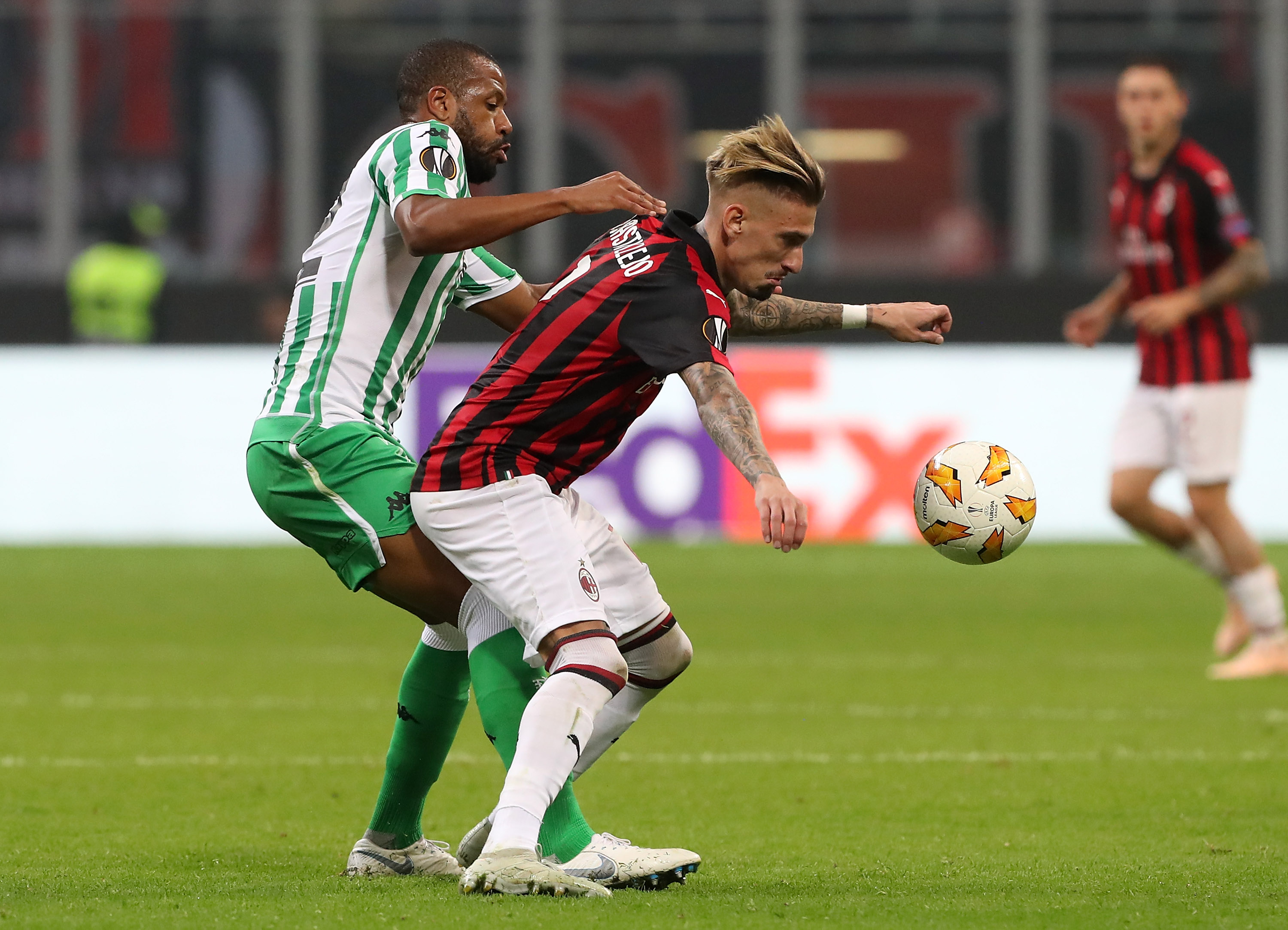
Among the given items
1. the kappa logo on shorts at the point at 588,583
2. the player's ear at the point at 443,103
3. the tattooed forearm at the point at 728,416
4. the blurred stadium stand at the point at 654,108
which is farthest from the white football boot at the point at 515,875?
the blurred stadium stand at the point at 654,108

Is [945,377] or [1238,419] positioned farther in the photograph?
[945,377]

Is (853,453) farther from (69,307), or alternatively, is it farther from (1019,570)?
(69,307)

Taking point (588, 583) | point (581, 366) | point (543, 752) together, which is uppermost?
point (581, 366)

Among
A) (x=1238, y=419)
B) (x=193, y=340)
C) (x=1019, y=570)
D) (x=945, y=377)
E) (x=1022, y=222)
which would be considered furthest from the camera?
(x=1022, y=222)

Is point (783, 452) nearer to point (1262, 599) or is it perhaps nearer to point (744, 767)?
point (1262, 599)

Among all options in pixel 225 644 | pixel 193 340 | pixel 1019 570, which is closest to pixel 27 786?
pixel 225 644

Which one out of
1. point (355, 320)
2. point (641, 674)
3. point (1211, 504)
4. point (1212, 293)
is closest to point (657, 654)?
point (641, 674)

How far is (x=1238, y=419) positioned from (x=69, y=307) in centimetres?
1115

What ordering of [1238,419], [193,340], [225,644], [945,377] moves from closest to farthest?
[1238,419] → [225,644] → [945,377] → [193,340]

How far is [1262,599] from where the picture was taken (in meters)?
8.85

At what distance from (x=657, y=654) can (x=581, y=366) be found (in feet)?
2.52

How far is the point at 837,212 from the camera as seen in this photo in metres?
21.2

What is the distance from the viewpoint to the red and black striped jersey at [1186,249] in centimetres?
908

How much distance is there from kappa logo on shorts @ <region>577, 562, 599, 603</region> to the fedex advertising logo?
9.77 metres
